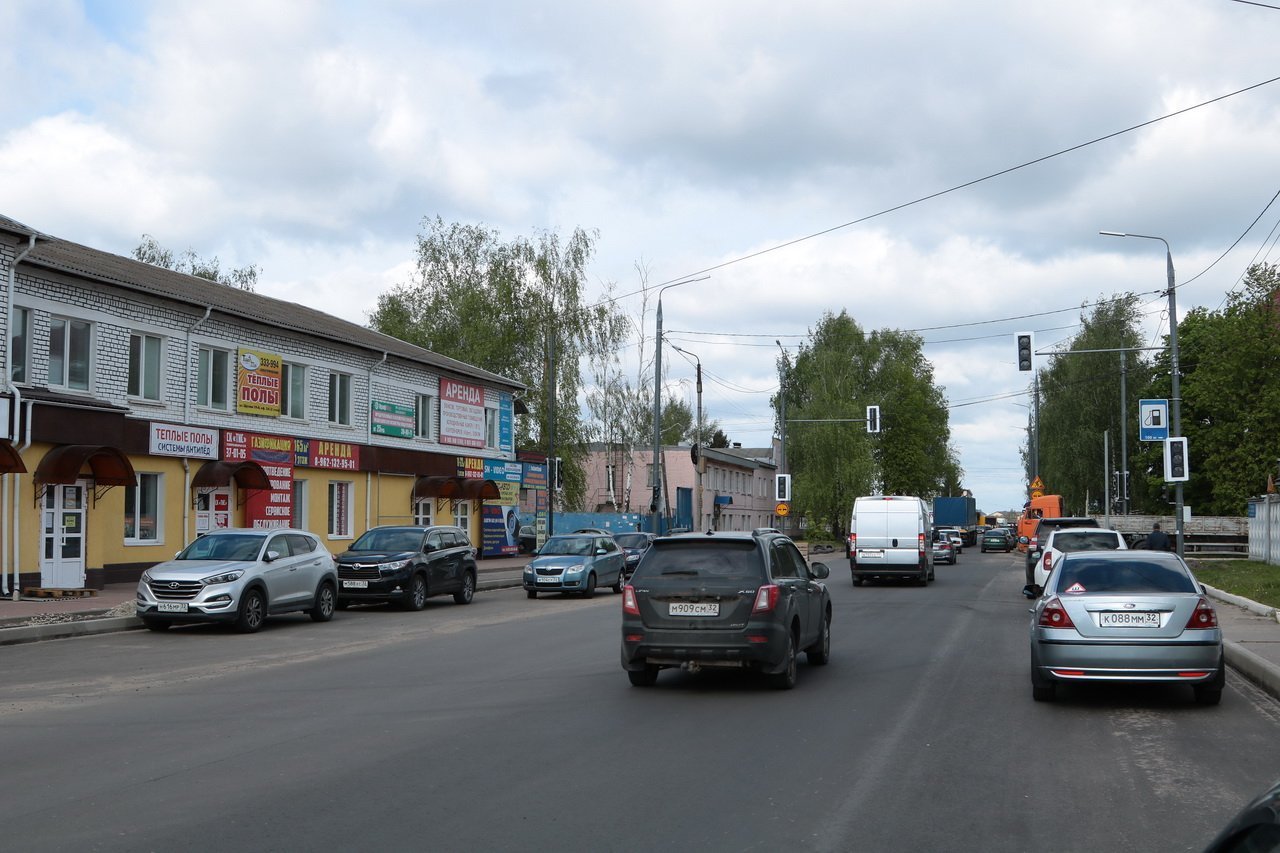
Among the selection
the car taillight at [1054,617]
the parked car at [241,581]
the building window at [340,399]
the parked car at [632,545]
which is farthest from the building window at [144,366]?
the car taillight at [1054,617]

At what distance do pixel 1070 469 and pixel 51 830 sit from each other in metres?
68.8

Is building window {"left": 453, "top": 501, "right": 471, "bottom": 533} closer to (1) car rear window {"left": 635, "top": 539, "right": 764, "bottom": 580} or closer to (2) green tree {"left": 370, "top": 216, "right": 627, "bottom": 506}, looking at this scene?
(2) green tree {"left": 370, "top": 216, "right": 627, "bottom": 506}

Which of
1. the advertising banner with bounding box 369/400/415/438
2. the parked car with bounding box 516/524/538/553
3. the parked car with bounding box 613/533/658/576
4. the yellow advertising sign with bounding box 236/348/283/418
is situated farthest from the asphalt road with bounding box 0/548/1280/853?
the parked car with bounding box 516/524/538/553

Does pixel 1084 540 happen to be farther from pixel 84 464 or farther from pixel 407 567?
pixel 84 464

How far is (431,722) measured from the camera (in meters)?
10.1

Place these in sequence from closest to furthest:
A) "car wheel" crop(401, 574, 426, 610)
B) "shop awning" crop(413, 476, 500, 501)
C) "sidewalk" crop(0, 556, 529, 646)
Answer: "sidewalk" crop(0, 556, 529, 646) → "car wheel" crop(401, 574, 426, 610) → "shop awning" crop(413, 476, 500, 501)

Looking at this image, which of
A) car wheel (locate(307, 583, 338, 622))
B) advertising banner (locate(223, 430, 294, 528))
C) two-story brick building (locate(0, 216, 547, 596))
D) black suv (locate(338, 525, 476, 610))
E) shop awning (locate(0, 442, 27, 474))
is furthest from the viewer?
advertising banner (locate(223, 430, 294, 528))

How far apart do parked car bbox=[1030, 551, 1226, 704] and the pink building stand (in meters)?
50.4

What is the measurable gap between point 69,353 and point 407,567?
9.14 metres

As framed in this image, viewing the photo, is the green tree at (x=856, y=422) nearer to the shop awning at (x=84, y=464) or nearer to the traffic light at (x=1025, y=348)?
the traffic light at (x=1025, y=348)

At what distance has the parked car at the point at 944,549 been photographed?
164 ft

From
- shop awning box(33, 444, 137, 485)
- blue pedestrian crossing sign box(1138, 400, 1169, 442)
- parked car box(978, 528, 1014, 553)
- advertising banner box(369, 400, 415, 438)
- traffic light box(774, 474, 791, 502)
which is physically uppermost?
advertising banner box(369, 400, 415, 438)

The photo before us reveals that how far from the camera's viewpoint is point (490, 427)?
45.6 m

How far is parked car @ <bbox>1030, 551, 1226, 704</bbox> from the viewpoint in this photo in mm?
10742
